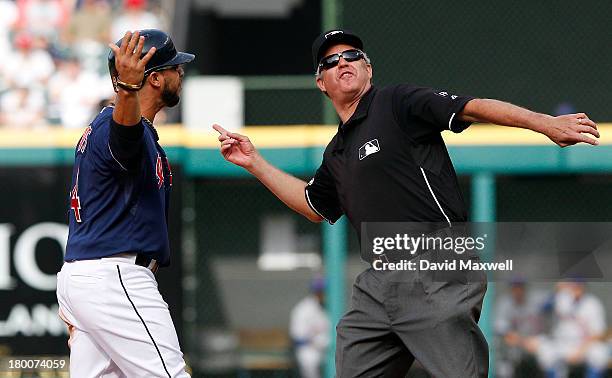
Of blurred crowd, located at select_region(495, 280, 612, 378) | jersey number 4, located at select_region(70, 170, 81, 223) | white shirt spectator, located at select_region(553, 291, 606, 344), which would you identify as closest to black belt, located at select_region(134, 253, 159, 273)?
jersey number 4, located at select_region(70, 170, 81, 223)

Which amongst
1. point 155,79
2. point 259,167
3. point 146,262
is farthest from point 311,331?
point 155,79

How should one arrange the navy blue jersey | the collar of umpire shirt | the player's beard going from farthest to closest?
1. the player's beard
2. the collar of umpire shirt
3. the navy blue jersey

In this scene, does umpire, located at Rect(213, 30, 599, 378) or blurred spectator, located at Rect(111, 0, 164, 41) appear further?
blurred spectator, located at Rect(111, 0, 164, 41)

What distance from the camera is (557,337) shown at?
28.8ft

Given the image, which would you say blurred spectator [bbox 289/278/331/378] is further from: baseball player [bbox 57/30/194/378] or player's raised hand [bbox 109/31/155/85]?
player's raised hand [bbox 109/31/155/85]

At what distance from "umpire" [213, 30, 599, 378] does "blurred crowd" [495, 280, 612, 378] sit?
4369mm

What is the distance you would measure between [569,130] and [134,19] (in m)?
5.40

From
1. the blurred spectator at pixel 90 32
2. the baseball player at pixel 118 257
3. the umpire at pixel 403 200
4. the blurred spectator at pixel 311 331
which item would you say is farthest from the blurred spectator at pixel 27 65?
the umpire at pixel 403 200

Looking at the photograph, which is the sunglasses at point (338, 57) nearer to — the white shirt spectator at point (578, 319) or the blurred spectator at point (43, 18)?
the blurred spectator at point (43, 18)

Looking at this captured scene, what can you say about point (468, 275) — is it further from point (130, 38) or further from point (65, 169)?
point (65, 169)

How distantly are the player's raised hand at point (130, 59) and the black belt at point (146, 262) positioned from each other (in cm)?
84

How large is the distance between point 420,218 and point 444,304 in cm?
35

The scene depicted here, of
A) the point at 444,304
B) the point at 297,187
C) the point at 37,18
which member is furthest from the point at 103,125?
the point at 37,18

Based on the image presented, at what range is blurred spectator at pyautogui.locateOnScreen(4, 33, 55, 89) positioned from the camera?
8.59 meters
